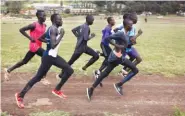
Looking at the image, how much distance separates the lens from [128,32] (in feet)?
27.2

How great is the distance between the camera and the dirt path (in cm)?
733

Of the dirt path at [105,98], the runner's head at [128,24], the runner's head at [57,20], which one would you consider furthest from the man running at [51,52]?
the runner's head at [128,24]

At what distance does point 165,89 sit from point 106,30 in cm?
205

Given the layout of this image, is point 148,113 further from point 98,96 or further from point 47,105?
point 47,105

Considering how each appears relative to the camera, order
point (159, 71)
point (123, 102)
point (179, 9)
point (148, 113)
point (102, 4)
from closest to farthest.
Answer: point (148, 113) → point (123, 102) → point (159, 71) → point (179, 9) → point (102, 4)

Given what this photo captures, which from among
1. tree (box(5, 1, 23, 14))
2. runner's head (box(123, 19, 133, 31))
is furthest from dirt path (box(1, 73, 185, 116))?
tree (box(5, 1, 23, 14))

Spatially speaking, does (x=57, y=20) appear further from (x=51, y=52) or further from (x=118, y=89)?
(x=118, y=89)

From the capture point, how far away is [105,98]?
26.9 ft

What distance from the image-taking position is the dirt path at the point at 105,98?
733 centimetres

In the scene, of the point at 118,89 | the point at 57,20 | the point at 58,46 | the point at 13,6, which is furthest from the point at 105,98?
the point at 13,6

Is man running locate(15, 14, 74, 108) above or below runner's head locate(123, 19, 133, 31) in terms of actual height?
below

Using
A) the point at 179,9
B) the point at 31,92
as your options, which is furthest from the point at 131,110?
the point at 179,9

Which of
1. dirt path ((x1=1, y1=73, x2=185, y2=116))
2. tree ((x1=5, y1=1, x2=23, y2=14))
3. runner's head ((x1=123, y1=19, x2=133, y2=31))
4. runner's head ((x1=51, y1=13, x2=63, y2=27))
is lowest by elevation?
tree ((x1=5, y1=1, x2=23, y2=14))

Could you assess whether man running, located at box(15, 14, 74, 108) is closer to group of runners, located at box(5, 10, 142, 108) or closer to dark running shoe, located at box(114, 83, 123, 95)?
group of runners, located at box(5, 10, 142, 108)
